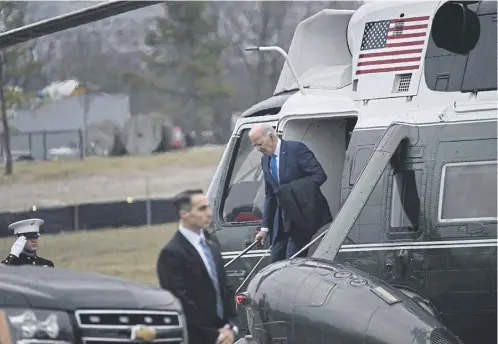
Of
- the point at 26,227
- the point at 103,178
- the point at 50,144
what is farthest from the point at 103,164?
the point at 26,227

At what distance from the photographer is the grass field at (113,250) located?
12094 millimetres

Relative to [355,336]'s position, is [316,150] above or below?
above

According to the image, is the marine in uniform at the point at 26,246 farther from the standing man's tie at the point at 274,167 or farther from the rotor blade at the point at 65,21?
the standing man's tie at the point at 274,167

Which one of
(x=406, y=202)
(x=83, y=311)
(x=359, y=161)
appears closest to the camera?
(x=83, y=311)

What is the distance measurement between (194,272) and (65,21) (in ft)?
5.75

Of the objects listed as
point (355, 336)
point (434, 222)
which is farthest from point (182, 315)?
point (434, 222)

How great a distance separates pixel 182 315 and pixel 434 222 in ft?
7.25

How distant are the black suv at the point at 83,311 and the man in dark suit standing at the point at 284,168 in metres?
2.48

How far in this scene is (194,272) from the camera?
5.96 meters

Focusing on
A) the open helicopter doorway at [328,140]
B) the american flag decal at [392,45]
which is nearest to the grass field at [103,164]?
the open helicopter doorway at [328,140]

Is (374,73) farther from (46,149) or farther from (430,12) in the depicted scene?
(46,149)

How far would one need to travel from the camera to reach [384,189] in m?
7.75

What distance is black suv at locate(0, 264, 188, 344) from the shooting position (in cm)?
548

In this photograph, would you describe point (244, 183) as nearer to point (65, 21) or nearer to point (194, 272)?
point (65, 21)
